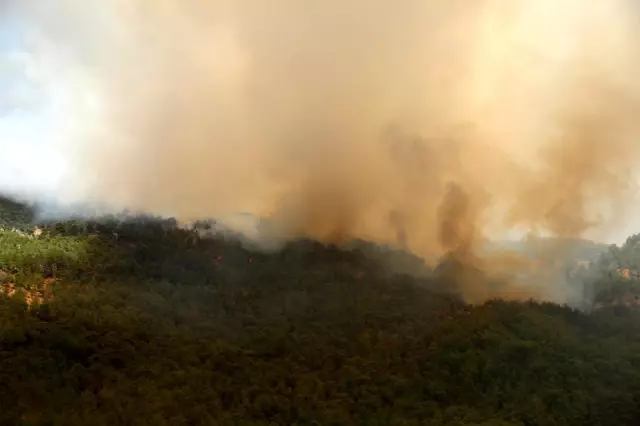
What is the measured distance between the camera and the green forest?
411 inches

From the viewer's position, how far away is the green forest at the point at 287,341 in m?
10.4

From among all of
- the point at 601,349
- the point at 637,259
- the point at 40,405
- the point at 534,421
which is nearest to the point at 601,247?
the point at 637,259

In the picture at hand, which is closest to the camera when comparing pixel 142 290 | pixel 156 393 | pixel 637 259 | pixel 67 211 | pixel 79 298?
pixel 156 393

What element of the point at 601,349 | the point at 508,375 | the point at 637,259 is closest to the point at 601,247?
the point at 637,259

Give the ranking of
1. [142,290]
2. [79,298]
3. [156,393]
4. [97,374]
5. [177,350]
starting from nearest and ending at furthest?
[156,393] < [97,374] < [177,350] < [79,298] < [142,290]

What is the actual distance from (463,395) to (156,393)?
513 centimetres

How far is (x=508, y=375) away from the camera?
37.9ft

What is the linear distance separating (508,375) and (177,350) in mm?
5978

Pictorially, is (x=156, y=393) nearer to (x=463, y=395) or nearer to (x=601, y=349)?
(x=463, y=395)

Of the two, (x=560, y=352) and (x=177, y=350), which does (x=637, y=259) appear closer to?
(x=560, y=352)

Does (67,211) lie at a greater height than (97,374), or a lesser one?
greater

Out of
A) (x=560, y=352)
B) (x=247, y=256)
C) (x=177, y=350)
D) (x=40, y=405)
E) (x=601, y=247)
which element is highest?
(x=601, y=247)

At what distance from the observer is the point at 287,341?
41.5 ft

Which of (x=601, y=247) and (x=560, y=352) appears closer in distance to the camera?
(x=560, y=352)
